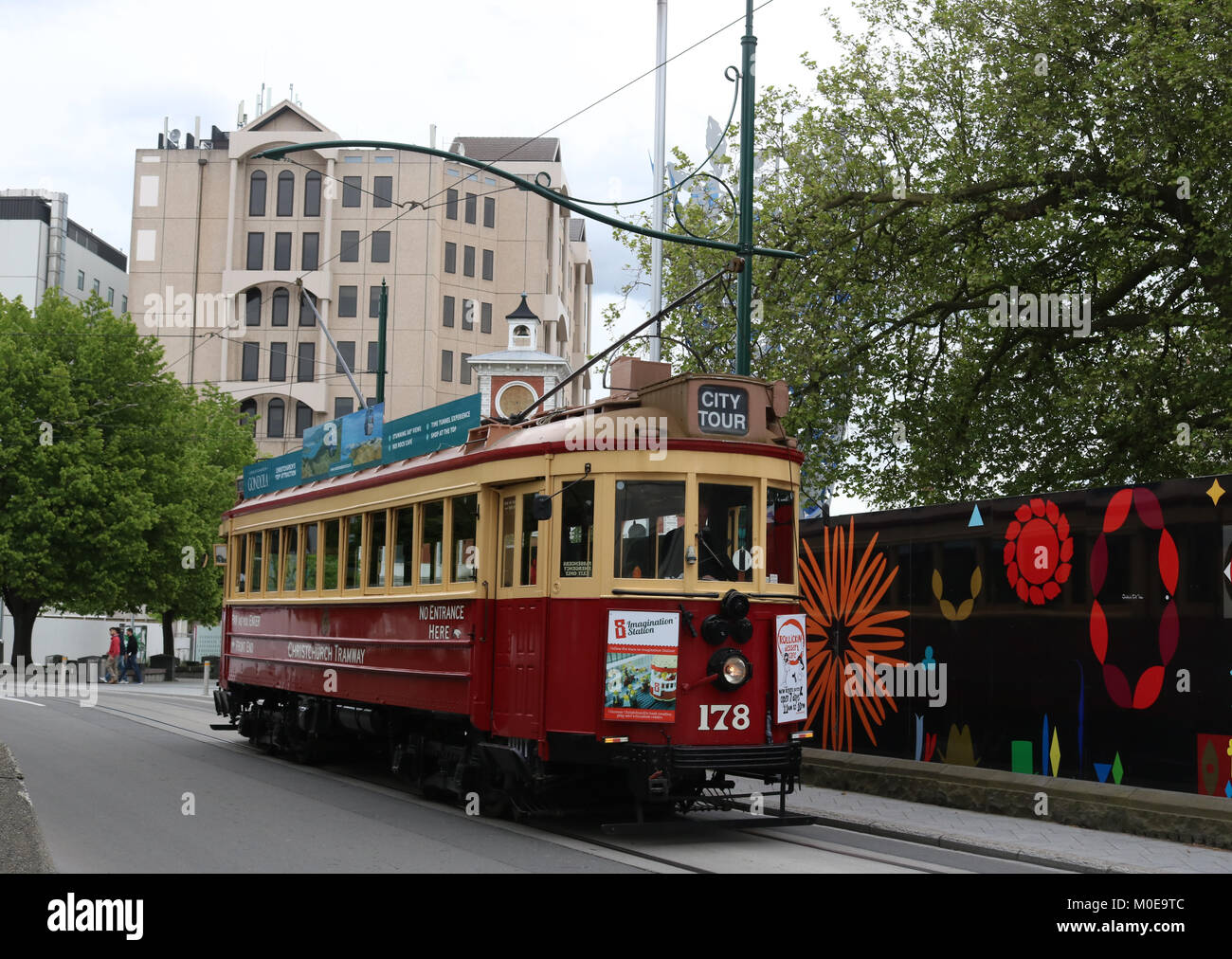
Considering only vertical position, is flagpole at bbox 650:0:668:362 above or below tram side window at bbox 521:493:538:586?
above

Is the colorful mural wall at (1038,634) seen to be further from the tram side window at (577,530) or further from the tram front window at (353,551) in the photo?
the tram front window at (353,551)

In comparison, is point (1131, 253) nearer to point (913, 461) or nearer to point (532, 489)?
point (913, 461)

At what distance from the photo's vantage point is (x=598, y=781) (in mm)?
11758

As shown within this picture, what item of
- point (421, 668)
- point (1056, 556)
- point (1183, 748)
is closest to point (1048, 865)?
point (1183, 748)

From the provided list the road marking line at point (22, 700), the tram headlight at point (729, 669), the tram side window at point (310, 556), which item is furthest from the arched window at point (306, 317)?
the tram headlight at point (729, 669)

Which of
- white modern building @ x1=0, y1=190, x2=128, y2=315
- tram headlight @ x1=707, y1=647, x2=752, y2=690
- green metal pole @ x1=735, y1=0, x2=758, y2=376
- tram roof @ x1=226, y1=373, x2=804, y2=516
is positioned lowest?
tram headlight @ x1=707, y1=647, x2=752, y2=690

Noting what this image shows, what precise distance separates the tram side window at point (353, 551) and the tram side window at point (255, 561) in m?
3.93

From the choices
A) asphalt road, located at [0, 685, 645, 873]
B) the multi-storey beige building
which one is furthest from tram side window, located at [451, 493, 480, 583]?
the multi-storey beige building

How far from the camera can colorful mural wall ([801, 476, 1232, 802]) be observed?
11.4 m

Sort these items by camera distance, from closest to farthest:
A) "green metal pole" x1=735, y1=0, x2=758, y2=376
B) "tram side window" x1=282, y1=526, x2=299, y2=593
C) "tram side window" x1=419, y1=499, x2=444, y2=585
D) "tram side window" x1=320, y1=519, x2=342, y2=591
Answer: "tram side window" x1=419, y1=499, x2=444, y2=585 → "green metal pole" x1=735, y1=0, x2=758, y2=376 → "tram side window" x1=320, y1=519, x2=342, y2=591 → "tram side window" x1=282, y1=526, x2=299, y2=593

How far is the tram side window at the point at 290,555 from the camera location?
1736 cm

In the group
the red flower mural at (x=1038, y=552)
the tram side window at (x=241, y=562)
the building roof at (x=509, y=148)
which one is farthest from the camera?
the building roof at (x=509, y=148)

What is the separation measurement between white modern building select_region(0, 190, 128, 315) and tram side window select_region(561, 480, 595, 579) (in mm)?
71218

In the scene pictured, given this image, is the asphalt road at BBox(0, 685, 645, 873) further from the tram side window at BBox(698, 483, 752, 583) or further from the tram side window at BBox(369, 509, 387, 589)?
the tram side window at BBox(698, 483, 752, 583)
